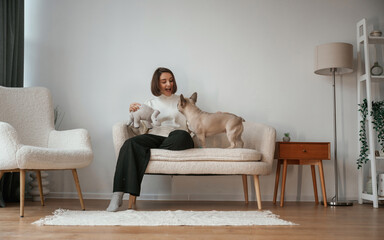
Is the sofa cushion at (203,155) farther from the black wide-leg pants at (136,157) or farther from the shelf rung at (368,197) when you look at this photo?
the shelf rung at (368,197)

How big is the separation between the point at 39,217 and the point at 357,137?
292 centimetres

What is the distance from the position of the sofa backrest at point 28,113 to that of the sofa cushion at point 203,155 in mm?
978

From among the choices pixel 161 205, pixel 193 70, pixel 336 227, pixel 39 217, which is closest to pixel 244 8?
pixel 193 70

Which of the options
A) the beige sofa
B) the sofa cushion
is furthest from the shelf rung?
the sofa cushion

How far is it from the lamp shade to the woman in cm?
136

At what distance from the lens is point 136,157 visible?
2955mm

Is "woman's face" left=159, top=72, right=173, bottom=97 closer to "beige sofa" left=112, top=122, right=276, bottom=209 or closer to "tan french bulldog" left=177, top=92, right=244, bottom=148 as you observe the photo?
"tan french bulldog" left=177, top=92, right=244, bottom=148

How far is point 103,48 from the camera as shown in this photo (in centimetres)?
395


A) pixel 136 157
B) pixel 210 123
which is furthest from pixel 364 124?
pixel 136 157

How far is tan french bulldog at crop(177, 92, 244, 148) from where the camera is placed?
3262mm

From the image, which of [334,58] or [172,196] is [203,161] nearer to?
[172,196]

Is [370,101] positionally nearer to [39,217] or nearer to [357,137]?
[357,137]

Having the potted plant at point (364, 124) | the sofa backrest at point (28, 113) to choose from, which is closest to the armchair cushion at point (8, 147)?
the sofa backrest at point (28, 113)

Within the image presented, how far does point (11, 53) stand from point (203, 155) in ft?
6.37
